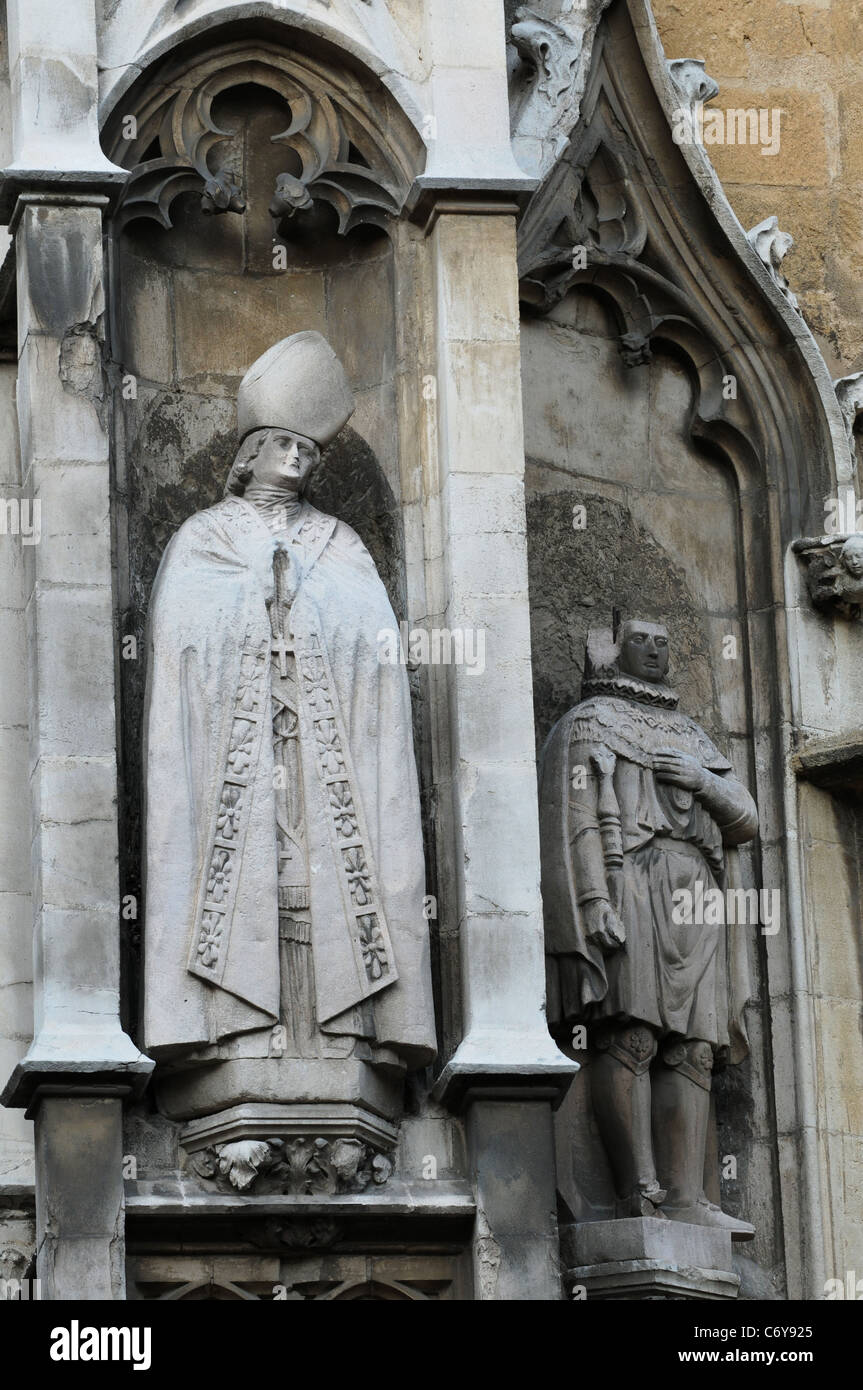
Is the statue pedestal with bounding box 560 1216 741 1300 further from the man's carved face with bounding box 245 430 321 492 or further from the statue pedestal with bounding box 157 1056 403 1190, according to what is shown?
the man's carved face with bounding box 245 430 321 492

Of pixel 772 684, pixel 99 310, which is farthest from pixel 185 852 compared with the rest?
pixel 772 684

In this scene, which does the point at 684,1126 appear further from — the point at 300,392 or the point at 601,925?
the point at 300,392

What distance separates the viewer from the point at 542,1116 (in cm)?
1238

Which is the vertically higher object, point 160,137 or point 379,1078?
point 160,137

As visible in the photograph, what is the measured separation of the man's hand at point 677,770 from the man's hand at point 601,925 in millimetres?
522

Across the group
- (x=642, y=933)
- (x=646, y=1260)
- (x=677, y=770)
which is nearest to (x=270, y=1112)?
(x=646, y=1260)

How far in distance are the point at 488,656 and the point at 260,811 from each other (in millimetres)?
952

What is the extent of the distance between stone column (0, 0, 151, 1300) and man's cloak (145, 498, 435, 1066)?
0.17 metres

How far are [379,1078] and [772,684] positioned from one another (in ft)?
8.49

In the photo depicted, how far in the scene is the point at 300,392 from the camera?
1301 cm

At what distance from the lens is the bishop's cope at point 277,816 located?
12211 mm

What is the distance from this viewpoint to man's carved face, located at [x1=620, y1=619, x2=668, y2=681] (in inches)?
536

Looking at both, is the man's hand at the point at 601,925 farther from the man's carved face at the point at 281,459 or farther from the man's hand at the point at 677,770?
the man's carved face at the point at 281,459
